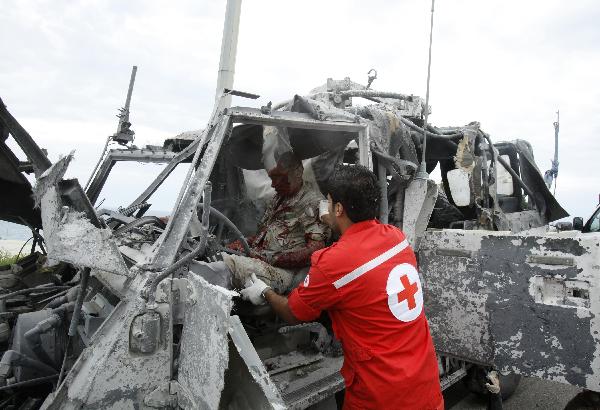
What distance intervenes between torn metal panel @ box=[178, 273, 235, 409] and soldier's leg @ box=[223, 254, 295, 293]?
769 mm

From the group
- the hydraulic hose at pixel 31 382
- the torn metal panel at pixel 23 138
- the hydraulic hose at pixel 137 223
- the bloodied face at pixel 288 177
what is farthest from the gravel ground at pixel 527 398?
the torn metal panel at pixel 23 138

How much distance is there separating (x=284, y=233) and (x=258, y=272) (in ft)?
1.95

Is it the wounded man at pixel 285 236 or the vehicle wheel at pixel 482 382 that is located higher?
the wounded man at pixel 285 236

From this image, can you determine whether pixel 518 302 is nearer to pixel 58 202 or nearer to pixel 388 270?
pixel 388 270

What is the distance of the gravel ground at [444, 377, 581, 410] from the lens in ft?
14.2

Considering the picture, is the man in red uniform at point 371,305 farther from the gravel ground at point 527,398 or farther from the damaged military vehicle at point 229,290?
the gravel ground at point 527,398

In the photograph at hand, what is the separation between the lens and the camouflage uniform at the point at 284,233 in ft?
9.53

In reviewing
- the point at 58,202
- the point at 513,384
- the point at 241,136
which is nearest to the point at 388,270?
the point at 58,202

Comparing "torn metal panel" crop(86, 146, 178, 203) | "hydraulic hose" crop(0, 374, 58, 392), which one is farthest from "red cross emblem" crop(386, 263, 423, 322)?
"torn metal panel" crop(86, 146, 178, 203)

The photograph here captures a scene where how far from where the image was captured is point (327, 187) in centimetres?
218

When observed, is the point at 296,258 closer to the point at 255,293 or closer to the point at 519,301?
the point at 255,293

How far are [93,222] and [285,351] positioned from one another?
155cm

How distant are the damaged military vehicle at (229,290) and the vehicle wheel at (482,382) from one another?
282mm

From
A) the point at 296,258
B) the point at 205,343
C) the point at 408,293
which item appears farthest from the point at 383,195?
the point at 205,343
